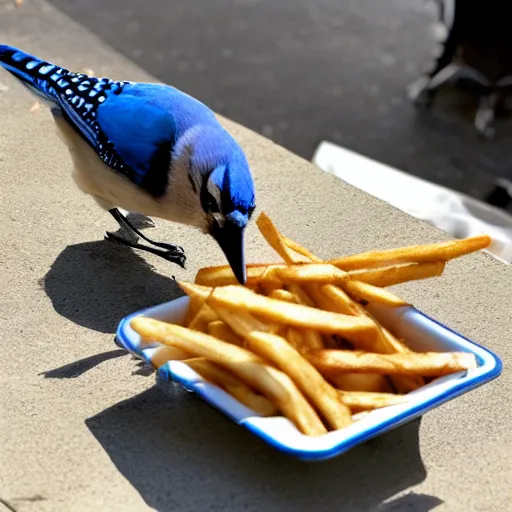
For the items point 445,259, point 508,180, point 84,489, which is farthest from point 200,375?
point 508,180

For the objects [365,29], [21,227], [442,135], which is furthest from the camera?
[365,29]

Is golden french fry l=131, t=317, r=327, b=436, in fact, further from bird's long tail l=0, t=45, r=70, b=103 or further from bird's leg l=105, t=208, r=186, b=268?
bird's long tail l=0, t=45, r=70, b=103

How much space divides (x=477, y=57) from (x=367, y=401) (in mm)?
5810

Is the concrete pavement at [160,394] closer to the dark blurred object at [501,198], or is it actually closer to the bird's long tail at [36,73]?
the bird's long tail at [36,73]

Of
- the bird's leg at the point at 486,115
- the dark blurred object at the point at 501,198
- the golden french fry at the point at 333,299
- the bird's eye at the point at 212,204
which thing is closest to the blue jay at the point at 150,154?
the bird's eye at the point at 212,204

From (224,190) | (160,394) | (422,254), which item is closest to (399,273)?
(422,254)

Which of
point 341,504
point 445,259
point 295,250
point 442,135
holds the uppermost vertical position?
point 445,259

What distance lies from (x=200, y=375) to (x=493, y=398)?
3.18 ft

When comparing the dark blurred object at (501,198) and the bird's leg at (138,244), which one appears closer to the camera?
the bird's leg at (138,244)

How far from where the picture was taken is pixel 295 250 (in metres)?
2.88

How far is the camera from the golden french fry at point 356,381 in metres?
2.49

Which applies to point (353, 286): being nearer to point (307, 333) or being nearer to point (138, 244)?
point (307, 333)

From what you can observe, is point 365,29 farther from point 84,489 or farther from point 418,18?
point 84,489

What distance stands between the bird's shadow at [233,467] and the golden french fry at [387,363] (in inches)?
11.6
